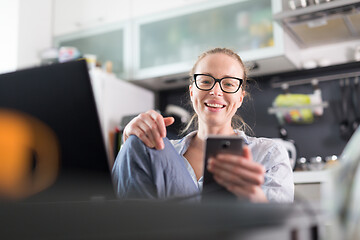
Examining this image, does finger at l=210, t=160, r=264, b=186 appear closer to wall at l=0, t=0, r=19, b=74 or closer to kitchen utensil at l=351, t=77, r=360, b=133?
kitchen utensil at l=351, t=77, r=360, b=133

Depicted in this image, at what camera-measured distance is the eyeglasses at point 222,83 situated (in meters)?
1.19

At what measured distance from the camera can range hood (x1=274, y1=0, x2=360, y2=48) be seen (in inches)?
77.9

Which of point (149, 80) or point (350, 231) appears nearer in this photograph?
point (350, 231)

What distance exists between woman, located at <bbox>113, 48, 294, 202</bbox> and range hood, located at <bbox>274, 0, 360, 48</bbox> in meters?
0.88

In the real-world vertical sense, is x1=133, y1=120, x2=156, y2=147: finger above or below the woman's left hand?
above

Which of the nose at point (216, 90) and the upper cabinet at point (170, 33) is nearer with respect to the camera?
the nose at point (216, 90)

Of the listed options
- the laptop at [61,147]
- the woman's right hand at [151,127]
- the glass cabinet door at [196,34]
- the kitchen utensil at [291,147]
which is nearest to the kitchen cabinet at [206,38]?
the glass cabinet door at [196,34]

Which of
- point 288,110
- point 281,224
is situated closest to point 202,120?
point 281,224

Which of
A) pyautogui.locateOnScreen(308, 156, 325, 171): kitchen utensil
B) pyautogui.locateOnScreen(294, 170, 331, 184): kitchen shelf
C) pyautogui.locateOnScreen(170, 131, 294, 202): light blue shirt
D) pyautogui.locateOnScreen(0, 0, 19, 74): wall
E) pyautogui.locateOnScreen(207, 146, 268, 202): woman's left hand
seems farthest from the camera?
pyautogui.locateOnScreen(0, 0, 19, 74): wall

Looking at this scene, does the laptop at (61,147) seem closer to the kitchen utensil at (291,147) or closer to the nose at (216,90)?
the nose at (216,90)

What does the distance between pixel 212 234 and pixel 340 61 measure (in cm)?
226

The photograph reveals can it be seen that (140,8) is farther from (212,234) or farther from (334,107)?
(212,234)

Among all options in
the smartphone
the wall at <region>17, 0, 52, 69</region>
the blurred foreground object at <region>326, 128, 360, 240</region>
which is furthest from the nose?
the wall at <region>17, 0, 52, 69</region>

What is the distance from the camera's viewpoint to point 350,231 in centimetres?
37
